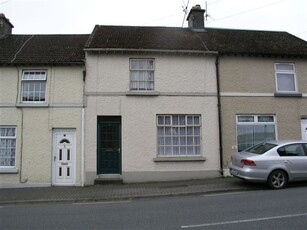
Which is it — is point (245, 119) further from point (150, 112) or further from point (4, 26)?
point (4, 26)

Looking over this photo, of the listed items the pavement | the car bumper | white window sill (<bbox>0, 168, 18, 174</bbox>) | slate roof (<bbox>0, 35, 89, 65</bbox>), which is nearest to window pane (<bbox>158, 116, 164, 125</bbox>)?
the pavement

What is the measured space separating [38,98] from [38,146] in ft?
6.96

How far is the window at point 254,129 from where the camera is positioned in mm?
13672

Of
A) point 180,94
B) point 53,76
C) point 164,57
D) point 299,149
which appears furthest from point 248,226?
point 53,76

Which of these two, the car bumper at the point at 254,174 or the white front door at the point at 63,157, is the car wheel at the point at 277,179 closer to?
the car bumper at the point at 254,174

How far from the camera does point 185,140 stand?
13484mm

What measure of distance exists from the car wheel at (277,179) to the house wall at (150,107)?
10.6 ft

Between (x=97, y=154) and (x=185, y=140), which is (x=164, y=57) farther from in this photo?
(x=97, y=154)

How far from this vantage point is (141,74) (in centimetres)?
1363

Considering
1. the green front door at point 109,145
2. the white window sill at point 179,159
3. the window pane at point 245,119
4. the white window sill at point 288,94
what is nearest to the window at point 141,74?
the green front door at point 109,145

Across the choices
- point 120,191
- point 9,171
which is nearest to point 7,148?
point 9,171

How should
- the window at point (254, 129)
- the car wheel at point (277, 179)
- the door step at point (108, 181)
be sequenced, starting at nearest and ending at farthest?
1. the car wheel at point (277, 179)
2. the door step at point (108, 181)
3. the window at point (254, 129)

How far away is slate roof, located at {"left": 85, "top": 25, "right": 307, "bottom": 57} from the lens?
1375 centimetres

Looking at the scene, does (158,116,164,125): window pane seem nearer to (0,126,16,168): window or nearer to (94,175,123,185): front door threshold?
(94,175,123,185): front door threshold
